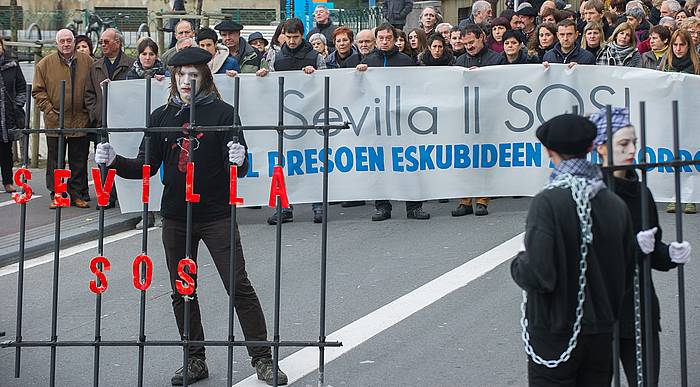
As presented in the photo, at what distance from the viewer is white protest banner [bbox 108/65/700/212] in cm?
1138

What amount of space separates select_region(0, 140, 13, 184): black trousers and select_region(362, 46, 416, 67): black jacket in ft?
14.7

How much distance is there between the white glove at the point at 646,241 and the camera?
16.0 feet

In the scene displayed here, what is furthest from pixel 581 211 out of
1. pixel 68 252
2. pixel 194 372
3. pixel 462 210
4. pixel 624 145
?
pixel 68 252

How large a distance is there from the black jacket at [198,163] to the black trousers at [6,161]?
717cm

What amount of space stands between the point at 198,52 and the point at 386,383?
2227 millimetres

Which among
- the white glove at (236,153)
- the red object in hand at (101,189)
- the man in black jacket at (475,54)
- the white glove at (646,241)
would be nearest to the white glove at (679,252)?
the white glove at (646,241)

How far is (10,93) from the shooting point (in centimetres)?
1300

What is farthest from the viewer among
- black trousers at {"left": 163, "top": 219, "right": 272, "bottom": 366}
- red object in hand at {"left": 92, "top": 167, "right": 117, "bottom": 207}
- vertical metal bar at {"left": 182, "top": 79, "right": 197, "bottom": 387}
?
black trousers at {"left": 163, "top": 219, "right": 272, "bottom": 366}

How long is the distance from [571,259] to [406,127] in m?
6.91

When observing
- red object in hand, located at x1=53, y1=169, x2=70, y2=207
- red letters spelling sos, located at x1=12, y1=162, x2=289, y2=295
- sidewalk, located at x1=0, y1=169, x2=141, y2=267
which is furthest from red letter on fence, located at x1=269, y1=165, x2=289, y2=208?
sidewalk, located at x1=0, y1=169, x2=141, y2=267

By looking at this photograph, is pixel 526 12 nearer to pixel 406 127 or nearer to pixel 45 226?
pixel 406 127

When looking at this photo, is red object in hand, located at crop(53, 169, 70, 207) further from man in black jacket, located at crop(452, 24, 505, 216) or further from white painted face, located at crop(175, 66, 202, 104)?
man in black jacket, located at crop(452, 24, 505, 216)

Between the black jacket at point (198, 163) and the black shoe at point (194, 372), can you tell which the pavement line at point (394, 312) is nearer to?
the black shoe at point (194, 372)

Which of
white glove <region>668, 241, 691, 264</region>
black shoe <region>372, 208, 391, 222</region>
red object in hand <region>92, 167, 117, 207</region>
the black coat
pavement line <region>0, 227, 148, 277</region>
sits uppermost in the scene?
the black coat
